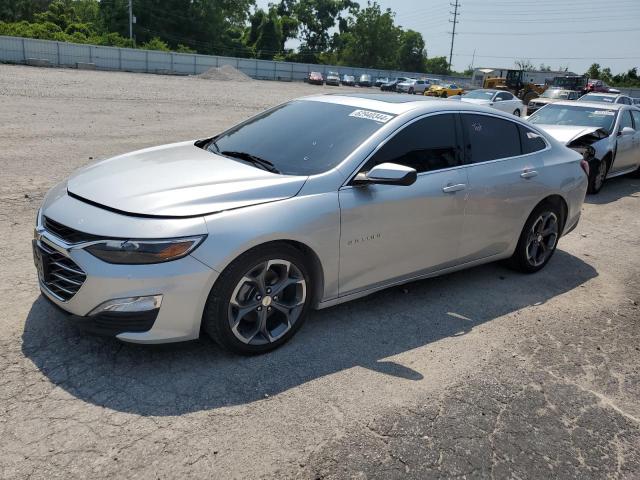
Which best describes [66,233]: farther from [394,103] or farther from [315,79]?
[315,79]

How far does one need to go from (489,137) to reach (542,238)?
1.31 m

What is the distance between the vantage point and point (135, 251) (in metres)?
3.16

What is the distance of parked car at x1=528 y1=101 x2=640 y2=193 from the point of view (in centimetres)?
989

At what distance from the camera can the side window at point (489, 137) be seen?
4848 mm

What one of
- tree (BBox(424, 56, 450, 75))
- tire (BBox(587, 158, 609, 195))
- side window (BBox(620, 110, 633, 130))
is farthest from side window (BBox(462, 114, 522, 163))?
tree (BBox(424, 56, 450, 75))

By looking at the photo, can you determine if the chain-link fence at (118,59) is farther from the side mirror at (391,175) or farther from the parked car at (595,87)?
the side mirror at (391,175)

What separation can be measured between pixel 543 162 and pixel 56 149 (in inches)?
311

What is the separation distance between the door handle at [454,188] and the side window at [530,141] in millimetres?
1110

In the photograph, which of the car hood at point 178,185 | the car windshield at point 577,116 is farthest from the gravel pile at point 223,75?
the car hood at point 178,185

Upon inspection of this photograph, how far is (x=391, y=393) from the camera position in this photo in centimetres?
343

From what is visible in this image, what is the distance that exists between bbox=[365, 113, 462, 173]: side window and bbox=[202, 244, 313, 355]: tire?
99cm

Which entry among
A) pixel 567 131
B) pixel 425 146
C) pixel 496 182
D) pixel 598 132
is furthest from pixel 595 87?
pixel 425 146

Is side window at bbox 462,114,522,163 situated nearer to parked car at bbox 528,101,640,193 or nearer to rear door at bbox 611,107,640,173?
parked car at bbox 528,101,640,193

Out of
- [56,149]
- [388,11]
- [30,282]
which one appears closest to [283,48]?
[388,11]
